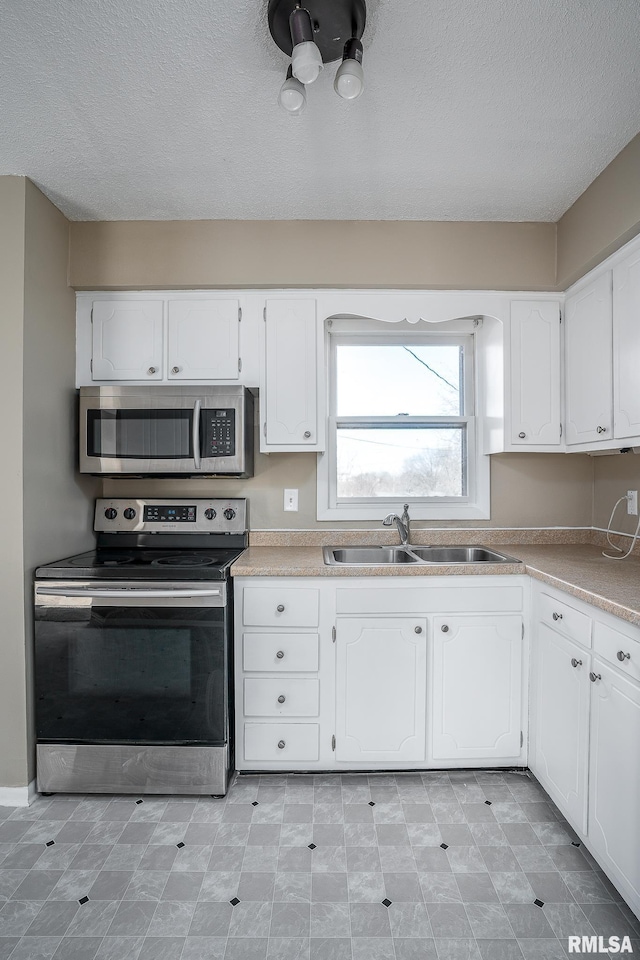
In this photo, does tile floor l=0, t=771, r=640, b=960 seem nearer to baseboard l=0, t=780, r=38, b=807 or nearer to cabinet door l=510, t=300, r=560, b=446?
baseboard l=0, t=780, r=38, b=807

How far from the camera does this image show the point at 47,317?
2094 mm

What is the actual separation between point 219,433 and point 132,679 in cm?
108

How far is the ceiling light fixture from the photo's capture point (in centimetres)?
116

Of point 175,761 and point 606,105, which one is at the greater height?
point 606,105

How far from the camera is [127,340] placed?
2.36 meters

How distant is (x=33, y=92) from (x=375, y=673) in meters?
2.35

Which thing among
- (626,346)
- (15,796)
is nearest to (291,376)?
(626,346)

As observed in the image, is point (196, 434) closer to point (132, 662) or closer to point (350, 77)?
point (132, 662)

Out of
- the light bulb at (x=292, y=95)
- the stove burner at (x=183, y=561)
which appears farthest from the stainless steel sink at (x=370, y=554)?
the light bulb at (x=292, y=95)

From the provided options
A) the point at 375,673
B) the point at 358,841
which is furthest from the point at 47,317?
the point at 358,841

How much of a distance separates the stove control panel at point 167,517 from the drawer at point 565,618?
4.60 feet

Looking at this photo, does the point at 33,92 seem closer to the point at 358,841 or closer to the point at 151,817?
the point at 151,817

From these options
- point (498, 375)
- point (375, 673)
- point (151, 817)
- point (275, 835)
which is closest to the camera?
point (275, 835)

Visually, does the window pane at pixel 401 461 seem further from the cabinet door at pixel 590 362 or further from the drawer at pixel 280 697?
the drawer at pixel 280 697
